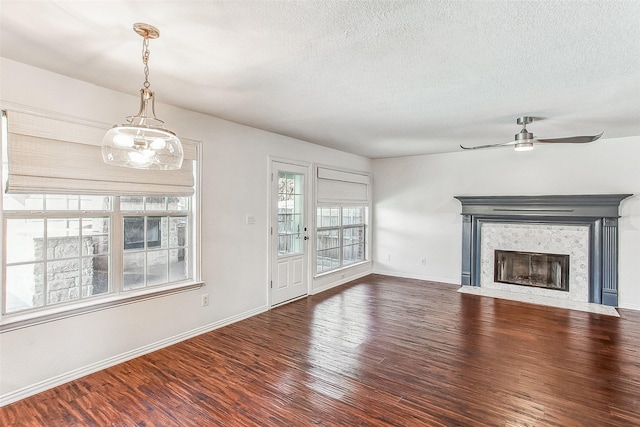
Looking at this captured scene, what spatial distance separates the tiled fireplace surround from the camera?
471 centimetres

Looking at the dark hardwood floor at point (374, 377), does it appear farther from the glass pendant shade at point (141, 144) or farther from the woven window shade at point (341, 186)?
the woven window shade at point (341, 186)

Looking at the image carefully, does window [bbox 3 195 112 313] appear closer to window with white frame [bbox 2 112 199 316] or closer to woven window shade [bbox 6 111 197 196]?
window with white frame [bbox 2 112 199 316]

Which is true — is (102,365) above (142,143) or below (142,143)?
below

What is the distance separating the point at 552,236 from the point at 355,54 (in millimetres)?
4713

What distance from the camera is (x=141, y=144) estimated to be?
1.81 meters

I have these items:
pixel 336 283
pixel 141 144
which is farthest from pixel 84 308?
pixel 336 283

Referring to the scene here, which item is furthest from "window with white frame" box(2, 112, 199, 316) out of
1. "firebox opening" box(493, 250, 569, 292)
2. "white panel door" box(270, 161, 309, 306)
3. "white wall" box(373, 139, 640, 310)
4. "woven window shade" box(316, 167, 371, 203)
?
"firebox opening" box(493, 250, 569, 292)

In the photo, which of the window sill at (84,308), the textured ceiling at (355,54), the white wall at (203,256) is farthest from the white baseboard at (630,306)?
the window sill at (84,308)

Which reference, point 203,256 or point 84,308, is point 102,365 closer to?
point 84,308

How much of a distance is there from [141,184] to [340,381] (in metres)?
2.51

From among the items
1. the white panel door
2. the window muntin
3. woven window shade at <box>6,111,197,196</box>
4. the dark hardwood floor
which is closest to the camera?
the dark hardwood floor

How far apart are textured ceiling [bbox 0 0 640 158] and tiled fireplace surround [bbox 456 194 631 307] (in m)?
1.69

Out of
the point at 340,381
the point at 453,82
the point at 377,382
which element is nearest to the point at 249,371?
the point at 340,381

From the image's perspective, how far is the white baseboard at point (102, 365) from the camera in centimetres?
242
